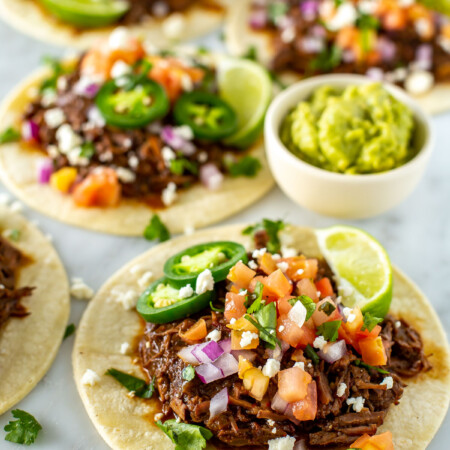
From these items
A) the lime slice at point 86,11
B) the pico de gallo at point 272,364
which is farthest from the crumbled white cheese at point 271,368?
the lime slice at point 86,11

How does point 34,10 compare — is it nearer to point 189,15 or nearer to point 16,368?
point 189,15

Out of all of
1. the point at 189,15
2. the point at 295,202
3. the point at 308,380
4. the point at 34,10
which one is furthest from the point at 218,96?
the point at 308,380

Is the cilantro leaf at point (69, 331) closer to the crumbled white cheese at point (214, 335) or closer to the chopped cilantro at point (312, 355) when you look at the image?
the crumbled white cheese at point (214, 335)

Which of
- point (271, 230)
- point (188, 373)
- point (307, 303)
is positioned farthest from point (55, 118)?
point (307, 303)

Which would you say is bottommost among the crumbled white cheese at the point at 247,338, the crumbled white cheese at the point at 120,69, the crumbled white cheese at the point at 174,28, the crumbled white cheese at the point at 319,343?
the crumbled white cheese at the point at 319,343

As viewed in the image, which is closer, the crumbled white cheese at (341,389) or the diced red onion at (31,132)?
the crumbled white cheese at (341,389)

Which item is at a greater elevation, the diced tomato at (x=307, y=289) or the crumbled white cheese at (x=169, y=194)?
the diced tomato at (x=307, y=289)

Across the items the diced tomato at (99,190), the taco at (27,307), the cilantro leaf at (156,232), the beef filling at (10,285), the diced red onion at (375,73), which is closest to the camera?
the taco at (27,307)
